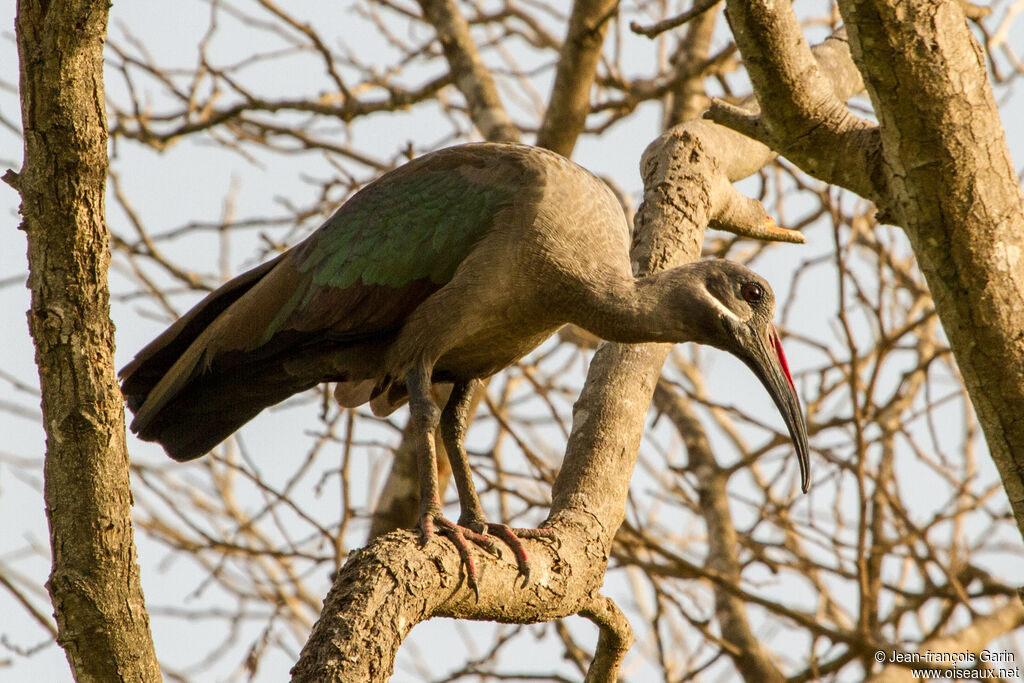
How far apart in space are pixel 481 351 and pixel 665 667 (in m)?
1.87

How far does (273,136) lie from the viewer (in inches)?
278

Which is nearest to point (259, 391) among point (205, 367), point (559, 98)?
point (205, 367)

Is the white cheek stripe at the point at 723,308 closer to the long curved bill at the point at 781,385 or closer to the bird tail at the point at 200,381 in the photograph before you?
the long curved bill at the point at 781,385

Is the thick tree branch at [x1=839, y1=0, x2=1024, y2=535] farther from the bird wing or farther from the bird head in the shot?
the bird wing

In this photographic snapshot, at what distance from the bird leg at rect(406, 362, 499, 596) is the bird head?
97cm

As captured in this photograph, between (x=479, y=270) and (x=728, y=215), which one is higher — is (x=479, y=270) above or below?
below

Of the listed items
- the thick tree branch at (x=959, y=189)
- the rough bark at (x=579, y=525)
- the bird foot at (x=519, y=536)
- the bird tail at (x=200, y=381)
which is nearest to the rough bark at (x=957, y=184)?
the thick tree branch at (x=959, y=189)

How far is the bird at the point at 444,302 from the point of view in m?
3.87

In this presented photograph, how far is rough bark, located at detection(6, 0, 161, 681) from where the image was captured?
253 centimetres

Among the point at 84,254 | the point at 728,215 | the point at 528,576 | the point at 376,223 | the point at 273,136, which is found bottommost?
the point at 528,576

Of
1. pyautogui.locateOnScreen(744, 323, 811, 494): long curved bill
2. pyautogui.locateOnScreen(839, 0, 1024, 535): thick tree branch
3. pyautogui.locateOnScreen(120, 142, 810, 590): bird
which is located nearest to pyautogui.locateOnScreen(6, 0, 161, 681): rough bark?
pyautogui.locateOnScreen(120, 142, 810, 590): bird

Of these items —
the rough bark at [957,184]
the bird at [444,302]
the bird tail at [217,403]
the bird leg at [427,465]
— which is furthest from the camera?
the bird tail at [217,403]

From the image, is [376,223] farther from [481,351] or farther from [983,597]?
[983,597]

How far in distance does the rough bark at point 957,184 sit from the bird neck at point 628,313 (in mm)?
958
